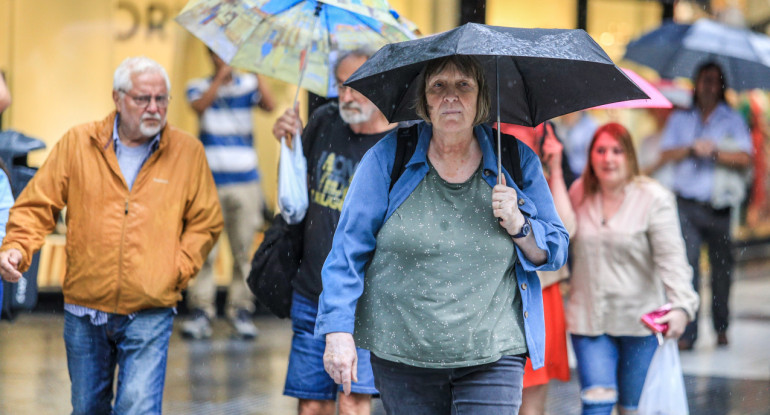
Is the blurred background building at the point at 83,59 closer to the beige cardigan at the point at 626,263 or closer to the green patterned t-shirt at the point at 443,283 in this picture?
the beige cardigan at the point at 626,263

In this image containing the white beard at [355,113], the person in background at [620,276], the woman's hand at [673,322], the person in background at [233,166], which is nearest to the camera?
the white beard at [355,113]

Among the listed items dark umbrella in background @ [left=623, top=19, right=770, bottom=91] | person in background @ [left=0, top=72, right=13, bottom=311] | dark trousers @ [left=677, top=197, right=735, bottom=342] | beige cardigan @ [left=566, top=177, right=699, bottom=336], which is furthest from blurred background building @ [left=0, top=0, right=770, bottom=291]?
person in background @ [left=0, top=72, right=13, bottom=311]

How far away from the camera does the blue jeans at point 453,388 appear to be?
12.8 ft

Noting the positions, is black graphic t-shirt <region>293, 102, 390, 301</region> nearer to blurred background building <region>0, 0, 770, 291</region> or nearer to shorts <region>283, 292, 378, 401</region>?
shorts <region>283, 292, 378, 401</region>

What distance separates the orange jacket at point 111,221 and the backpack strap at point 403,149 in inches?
60.8

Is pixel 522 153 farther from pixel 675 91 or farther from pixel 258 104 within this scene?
pixel 675 91

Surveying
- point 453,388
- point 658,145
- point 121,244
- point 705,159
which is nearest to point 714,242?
point 705,159

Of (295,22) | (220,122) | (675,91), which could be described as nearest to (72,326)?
(295,22)

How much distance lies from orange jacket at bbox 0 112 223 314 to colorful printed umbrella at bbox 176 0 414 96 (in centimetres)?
58

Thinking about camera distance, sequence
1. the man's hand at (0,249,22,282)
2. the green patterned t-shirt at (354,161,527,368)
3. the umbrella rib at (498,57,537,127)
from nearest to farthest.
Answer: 1. the green patterned t-shirt at (354,161,527,368)
2. the umbrella rib at (498,57,537,127)
3. the man's hand at (0,249,22,282)

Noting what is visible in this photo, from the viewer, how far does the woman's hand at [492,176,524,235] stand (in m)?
3.80

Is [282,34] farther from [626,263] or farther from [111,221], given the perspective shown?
[626,263]

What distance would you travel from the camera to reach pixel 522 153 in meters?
4.10

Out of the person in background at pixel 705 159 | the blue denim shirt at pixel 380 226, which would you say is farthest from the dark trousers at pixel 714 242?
the blue denim shirt at pixel 380 226
